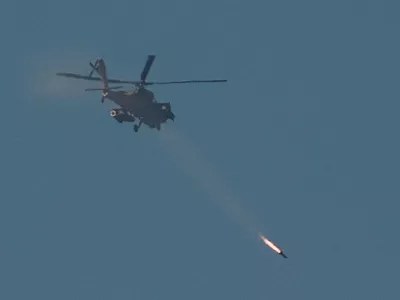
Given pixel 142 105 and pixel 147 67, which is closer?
pixel 147 67

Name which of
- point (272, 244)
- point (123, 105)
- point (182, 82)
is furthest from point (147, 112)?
point (272, 244)

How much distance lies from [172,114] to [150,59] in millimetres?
9838

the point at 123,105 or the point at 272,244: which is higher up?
the point at 123,105

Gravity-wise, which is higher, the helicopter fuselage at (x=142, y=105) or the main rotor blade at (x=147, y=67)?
the main rotor blade at (x=147, y=67)

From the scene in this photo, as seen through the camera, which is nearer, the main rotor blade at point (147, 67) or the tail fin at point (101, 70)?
the main rotor blade at point (147, 67)

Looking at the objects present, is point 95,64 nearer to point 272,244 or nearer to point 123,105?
point 123,105

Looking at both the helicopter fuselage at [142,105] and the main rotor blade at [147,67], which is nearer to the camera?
the main rotor blade at [147,67]

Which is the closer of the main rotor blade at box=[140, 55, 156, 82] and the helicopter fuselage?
the main rotor blade at box=[140, 55, 156, 82]

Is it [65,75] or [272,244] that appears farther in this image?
[65,75]

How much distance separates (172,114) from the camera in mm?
118938

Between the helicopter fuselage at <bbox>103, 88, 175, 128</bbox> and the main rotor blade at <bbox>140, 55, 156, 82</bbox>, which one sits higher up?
the main rotor blade at <bbox>140, 55, 156, 82</bbox>

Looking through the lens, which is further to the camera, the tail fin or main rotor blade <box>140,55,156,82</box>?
the tail fin

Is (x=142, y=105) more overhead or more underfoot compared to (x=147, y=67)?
more underfoot

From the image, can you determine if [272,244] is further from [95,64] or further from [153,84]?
[95,64]
